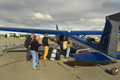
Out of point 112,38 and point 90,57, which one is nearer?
point 112,38

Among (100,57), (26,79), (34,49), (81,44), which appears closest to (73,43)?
(81,44)

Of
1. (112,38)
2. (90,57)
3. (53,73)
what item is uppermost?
(112,38)

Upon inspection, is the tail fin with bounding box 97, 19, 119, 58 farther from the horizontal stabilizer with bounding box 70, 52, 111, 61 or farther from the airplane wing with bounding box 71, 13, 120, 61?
the horizontal stabilizer with bounding box 70, 52, 111, 61

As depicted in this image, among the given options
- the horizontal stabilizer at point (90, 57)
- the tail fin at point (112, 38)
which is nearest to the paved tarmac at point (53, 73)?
the horizontal stabilizer at point (90, 57)

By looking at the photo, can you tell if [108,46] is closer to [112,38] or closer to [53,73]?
[112,38]

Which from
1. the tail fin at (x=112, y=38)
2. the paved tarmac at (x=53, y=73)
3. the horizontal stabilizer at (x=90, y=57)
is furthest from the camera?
the horizontal stabilizer at (x=90, y=57)

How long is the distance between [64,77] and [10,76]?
78.6 inches

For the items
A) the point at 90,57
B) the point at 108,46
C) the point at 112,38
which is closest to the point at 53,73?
the point at 90,57

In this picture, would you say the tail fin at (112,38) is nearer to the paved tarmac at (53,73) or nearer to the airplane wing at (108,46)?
the airplane wing at (108,46)

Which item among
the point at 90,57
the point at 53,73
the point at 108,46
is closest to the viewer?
the point at 108,46

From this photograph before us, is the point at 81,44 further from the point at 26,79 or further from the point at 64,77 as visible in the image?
the point at 26,79

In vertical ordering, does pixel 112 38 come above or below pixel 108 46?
above

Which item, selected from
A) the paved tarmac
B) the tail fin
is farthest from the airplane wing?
the paved tarmac

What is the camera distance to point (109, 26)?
13.0ft
